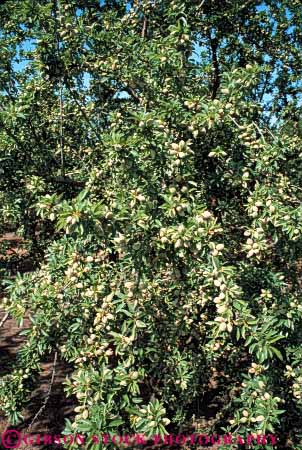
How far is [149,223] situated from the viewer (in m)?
2.67

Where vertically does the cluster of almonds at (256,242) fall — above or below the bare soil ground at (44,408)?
above

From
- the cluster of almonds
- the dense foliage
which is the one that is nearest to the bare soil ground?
the dense foliage

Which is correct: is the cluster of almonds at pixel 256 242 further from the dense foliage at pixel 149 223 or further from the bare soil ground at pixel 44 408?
the bare soil ground at pixel 44 408

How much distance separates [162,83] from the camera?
334cm

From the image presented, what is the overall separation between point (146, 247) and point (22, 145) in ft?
6.35

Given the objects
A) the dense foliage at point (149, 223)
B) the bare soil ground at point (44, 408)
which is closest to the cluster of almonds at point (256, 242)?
the dense foliage at point (149, 223)

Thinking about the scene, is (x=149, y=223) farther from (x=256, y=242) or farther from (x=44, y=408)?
(x=44, y=408)

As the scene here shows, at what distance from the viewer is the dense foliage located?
2.59 metres

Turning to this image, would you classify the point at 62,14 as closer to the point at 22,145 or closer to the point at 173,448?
the point at 22,145

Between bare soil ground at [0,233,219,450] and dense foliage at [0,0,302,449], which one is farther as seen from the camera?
bare soil ground at [0,233,219,450]

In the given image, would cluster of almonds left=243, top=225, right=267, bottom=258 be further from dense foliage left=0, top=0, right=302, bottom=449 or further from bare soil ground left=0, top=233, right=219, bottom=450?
bare soil ground left=0, top=233, right=219, bottom=450

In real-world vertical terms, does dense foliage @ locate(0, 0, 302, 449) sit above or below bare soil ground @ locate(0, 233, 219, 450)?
above

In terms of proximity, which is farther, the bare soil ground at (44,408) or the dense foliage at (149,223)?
the bare soil ground at (44,408)

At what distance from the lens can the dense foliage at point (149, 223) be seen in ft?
8.50
